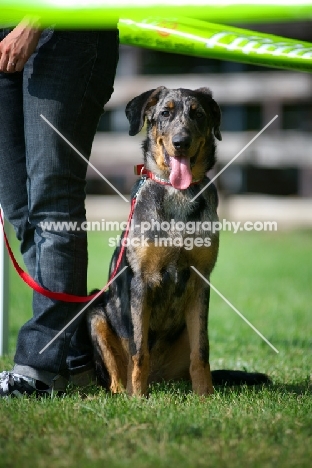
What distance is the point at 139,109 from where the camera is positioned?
161 inches

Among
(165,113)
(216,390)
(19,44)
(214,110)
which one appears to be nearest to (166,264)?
(216,390)

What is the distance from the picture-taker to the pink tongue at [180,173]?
3859mm

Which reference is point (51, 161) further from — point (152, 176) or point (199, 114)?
point (199, 114)

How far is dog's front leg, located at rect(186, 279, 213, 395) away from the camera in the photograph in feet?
12.4

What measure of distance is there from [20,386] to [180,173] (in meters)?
1.38

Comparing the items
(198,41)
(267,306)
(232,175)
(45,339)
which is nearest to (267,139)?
(232,175)

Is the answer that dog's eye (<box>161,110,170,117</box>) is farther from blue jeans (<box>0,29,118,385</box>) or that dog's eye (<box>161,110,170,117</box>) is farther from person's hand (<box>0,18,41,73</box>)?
person's hand (<box>0,18,41,73</box>)

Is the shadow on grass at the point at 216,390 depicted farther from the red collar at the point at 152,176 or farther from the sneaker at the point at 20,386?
the red collar at the point at 152,176

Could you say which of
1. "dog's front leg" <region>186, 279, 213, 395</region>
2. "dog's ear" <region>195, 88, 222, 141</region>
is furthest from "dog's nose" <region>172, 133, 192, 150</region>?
"dog's front leg" <region>186, 279, 213, 395</region>

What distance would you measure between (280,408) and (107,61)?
188 centimetres

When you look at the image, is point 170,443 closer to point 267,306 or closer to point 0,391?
point 0,391

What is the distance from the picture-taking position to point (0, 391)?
11.5ft

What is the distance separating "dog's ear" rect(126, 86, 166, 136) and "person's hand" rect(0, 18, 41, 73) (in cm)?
82

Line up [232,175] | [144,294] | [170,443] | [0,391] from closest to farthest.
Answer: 1. [170,443]
2. [0,391]
3. [144,294]
4. [232,175]
